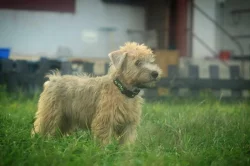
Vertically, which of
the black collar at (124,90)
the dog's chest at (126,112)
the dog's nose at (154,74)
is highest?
the dog's nose at (154,74)

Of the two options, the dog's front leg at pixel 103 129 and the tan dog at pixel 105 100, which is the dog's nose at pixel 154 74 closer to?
the tan dog at pixel 105 100

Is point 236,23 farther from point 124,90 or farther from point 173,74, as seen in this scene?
point 124,90

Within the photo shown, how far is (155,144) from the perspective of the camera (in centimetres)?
535

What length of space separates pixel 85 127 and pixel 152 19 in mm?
11184

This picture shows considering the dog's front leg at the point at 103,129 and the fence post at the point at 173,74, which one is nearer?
the dog's front leg at the point at 103,129

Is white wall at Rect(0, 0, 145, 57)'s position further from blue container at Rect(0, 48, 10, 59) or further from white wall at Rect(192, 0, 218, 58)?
white wall at Rect(192, 0, 218, 58)

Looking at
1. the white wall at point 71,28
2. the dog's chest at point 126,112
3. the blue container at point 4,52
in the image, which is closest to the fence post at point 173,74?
the white wall at point 71,28

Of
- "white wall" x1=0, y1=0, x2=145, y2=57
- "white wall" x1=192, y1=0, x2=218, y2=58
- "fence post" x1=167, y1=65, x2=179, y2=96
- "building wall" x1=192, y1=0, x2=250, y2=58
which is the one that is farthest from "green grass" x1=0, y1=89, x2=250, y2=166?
"building wall" x1=192, y1=0, x2=250, y2=58

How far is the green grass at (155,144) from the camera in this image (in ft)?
14.1

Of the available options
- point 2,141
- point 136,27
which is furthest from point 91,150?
point 136,27

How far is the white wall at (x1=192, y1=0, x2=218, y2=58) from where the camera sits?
614 inches

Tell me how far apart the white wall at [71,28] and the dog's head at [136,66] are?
298 inches

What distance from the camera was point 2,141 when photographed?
15.9ft

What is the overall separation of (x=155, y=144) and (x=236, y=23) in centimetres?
1307
